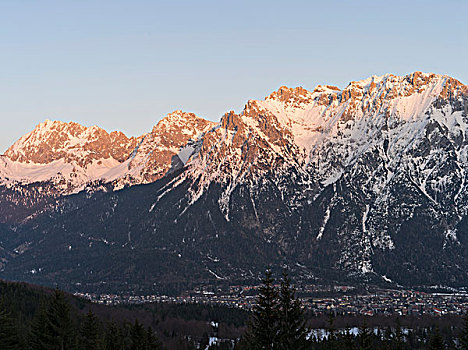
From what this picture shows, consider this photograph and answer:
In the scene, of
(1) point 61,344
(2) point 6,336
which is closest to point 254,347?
(1) point 61,344

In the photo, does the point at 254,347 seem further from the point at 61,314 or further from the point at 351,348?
the point at 351,348

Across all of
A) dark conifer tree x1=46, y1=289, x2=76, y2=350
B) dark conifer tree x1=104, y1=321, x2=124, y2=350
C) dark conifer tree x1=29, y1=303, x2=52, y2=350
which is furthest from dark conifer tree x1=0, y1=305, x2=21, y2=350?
dark conifer tree x1=104, y1=321, x2=124, y2=350

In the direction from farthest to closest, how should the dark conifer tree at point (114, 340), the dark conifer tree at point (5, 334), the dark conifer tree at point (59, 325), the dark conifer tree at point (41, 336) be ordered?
the dark conifer tree at point (114, 340) → the dark conifer tree at point (5, 334) → the dark conifer tree at point (59, 325) → the dark conifer tree at point (41, 336)

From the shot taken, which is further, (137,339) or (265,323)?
(137,339)

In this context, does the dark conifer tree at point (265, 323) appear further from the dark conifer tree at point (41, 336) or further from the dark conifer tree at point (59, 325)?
the dark conifer tree at point (41, 336)

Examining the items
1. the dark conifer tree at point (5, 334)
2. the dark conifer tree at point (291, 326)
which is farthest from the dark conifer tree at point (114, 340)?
the dark conifer tree at point (291, 326)

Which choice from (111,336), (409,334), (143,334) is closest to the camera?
(143,334)

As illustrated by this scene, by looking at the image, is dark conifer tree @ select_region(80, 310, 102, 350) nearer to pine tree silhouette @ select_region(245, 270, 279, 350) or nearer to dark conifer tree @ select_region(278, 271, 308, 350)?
pine tree silhouette @ select_region(245, 270, 279, 350)

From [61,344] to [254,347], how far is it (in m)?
17.0

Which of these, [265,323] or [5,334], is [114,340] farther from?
[265,323]

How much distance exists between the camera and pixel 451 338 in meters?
190

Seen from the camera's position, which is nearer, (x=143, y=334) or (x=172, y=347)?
(x=143, y=334)

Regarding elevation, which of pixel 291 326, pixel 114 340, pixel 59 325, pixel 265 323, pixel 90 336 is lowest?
pixel 114 340

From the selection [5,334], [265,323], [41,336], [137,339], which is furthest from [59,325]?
[265,323]
